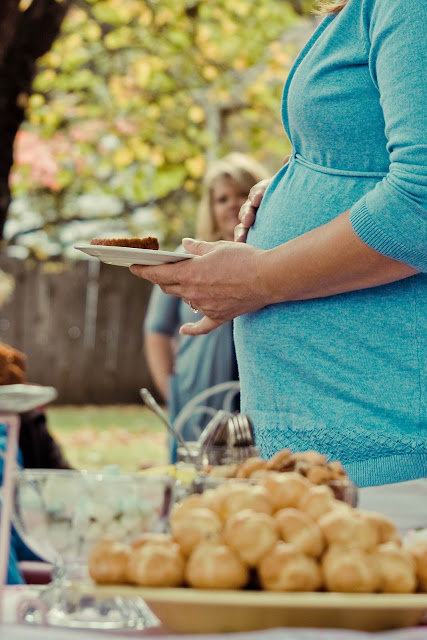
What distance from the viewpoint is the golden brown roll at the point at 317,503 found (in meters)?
0.98

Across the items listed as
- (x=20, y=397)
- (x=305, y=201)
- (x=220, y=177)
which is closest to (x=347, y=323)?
(x=305, y=201)

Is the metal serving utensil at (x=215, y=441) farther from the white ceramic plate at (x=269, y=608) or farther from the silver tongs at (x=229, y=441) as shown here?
the white ceramic plate at (x=269, y=608)

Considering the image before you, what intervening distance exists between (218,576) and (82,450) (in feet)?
27.4

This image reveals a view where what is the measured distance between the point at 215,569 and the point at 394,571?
180mm

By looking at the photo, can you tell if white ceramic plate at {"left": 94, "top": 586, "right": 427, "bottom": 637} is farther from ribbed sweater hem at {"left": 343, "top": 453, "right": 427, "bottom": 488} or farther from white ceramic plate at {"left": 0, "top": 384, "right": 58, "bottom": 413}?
ribbed sweater hem at {"left": 343, "top": 453, "right": 427, "bottom": 488}

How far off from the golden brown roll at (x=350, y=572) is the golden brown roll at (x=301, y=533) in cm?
2

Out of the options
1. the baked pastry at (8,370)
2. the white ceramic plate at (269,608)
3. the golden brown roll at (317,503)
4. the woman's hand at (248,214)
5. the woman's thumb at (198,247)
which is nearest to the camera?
the white ceramic plate at (269,608)

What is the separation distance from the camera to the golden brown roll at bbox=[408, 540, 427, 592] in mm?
958

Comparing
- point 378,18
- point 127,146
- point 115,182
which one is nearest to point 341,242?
point 378,18

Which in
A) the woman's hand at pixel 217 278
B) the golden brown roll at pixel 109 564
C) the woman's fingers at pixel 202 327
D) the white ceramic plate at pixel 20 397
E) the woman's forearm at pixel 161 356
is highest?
the woman's hand at pixel 217 278

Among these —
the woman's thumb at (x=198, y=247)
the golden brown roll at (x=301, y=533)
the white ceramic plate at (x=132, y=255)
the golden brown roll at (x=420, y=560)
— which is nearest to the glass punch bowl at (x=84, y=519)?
the golden brown roll at (x=301, y=533)

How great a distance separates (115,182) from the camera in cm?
1234

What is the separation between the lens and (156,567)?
90cm

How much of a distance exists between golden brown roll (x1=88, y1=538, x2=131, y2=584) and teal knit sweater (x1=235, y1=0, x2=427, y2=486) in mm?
719
